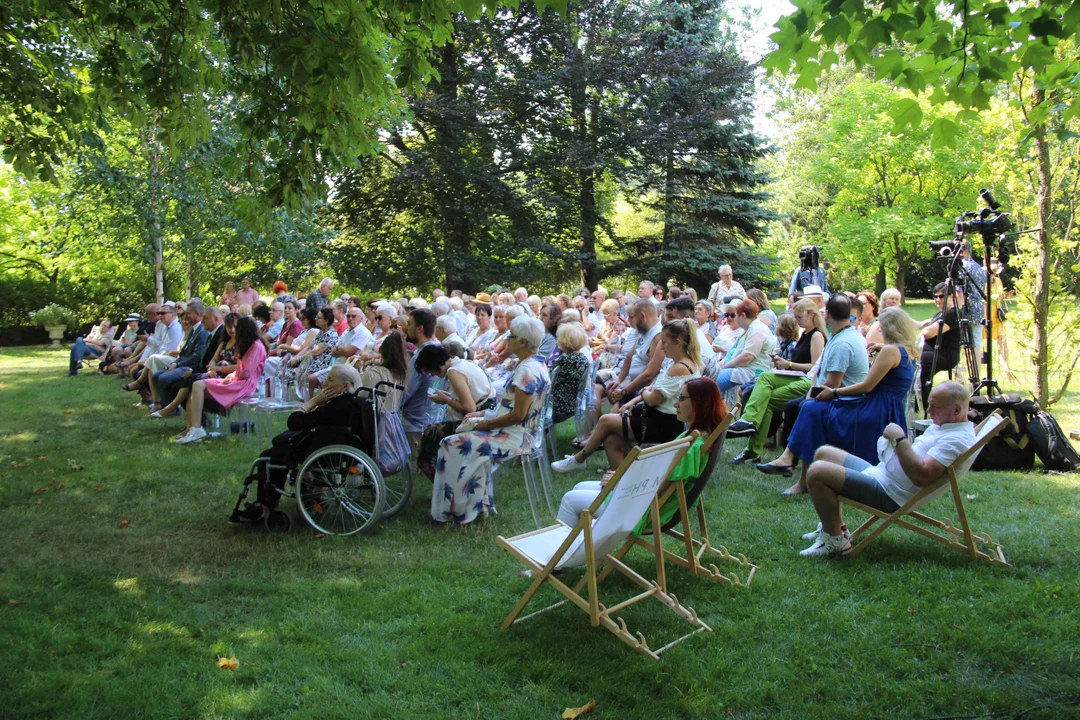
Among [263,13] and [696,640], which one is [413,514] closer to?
[696,640]

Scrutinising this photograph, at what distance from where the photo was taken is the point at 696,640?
3.71 meters

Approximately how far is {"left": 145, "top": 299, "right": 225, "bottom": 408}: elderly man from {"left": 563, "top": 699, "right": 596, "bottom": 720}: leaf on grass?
7474mm

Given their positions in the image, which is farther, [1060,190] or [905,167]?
[905,167]

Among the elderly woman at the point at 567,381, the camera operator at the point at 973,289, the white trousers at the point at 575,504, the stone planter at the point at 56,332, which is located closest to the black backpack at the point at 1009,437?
the camera operator at the point at 973,289

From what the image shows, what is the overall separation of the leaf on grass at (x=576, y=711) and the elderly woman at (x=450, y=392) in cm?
298

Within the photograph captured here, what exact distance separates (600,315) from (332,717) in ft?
29.3

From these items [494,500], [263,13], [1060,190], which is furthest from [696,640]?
[1060,190]

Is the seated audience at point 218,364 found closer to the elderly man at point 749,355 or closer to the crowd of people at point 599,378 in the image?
the crowd of people at point 599,378

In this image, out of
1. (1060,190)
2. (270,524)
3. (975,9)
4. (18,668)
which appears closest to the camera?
(18,668)

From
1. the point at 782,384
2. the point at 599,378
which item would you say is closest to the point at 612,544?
the point at 782,384

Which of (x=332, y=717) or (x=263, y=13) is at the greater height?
(x=263, y=13)

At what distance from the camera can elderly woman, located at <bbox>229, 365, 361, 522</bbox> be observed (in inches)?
218

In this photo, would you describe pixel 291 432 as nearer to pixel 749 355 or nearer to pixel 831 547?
pixel 831 547

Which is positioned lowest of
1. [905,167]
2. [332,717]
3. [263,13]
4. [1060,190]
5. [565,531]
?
[332,717]
